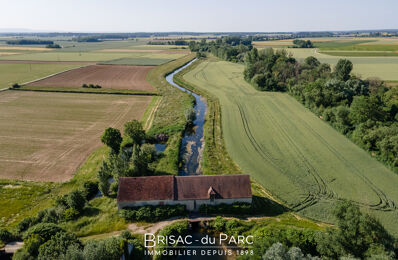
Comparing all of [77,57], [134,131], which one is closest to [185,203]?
[134,131]

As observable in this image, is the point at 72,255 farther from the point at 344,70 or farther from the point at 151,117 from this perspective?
the point at 344,70

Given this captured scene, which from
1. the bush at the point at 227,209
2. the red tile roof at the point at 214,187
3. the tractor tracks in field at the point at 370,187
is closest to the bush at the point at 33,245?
the red tile roof at the point at 214,187

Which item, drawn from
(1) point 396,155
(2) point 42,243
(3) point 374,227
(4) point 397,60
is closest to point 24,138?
(2) point 42,243

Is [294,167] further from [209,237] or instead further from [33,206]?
[33,206]

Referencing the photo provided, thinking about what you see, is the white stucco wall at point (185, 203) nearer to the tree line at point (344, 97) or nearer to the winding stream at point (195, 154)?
the winding stream at point (195, 154)

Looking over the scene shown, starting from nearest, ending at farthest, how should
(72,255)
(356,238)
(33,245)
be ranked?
(72,255), (356,238), (33,245)
